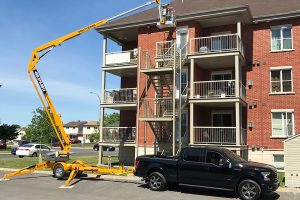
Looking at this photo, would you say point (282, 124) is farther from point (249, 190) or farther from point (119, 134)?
point (249, 190)

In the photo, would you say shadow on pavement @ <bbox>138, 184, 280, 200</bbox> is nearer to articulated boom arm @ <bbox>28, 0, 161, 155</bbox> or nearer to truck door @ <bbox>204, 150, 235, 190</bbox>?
truck door @ <bbox>204, 150, 235, 190</bbox>

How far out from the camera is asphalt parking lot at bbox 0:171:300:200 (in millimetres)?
12914

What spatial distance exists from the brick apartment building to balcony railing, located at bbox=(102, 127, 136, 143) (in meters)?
0.07

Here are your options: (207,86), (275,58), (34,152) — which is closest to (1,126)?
(34,152)

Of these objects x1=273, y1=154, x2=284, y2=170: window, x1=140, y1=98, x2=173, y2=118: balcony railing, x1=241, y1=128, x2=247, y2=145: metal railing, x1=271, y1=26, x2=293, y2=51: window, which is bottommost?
x1=273, y1=154, x2=284, y2=170: window

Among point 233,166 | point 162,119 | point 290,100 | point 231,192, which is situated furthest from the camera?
point 290,100

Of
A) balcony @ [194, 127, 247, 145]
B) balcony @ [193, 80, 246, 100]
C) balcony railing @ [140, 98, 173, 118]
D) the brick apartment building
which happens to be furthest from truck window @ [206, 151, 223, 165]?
balcony @ [193, 80, 246, 100]

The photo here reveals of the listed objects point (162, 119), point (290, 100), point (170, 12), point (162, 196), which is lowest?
point (162, 196)

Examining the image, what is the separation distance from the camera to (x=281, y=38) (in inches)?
912

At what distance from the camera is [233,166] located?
514 inches

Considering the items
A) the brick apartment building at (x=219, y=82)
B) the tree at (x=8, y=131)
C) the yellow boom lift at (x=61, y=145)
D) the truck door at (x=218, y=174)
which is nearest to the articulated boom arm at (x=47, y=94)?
the yellow boom lift at (x=61, y=145)

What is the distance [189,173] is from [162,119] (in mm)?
6559

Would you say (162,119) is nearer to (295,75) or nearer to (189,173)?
(189,173)

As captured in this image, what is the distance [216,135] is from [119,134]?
6.84m
